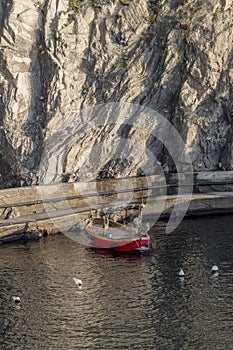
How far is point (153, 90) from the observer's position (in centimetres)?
7062

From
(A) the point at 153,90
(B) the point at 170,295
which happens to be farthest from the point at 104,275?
(A) the point at 153,90

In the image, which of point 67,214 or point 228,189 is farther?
point 228,189

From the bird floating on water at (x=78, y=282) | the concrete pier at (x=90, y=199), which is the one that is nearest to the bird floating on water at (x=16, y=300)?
the bird floating on water at (x=78, y=282)

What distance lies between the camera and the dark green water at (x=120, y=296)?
34.9 m

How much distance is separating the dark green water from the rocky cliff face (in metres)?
16.9

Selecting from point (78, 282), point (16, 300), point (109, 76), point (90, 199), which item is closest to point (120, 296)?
point (78, 282)

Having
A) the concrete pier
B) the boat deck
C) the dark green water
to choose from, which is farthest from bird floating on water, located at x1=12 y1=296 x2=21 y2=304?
the concrete pier

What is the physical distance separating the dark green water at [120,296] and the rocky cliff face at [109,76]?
16.9 meters

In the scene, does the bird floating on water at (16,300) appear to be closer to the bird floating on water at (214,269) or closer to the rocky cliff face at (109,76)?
the bird floating on water at (214,269)

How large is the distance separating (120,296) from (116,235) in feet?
44.1

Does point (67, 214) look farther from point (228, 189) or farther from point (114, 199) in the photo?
point (228, 189)

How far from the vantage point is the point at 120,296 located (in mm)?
40812

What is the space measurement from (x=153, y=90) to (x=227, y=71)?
8039 mm

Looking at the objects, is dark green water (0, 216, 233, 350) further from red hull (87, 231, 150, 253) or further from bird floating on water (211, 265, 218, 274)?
red hull (87, 231, 150, 253)
